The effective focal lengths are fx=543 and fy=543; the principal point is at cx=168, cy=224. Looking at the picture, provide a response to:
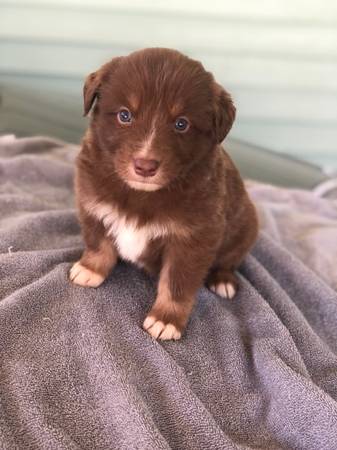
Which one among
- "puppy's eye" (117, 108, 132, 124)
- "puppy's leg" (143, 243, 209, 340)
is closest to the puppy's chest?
"puppy's leg" (143, 243, 209, 340)

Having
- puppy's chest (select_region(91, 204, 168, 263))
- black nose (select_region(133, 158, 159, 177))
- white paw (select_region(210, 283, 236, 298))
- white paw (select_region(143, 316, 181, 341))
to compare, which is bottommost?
white paw (select_region(210, 283, 236, 298))

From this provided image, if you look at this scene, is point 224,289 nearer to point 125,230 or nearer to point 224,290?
point 224,290

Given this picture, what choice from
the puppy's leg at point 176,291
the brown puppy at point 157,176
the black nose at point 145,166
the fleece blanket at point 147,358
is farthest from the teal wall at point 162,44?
the black nose at point 145,166

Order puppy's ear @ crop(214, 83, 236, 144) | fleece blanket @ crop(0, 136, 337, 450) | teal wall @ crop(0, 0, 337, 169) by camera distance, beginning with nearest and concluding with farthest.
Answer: fleece blanket @ crop(0, 136, 337, 450), puppy's ear @ crop(214, 83, 236, 144), teal wall @ crop(0, 0, 337, 169)

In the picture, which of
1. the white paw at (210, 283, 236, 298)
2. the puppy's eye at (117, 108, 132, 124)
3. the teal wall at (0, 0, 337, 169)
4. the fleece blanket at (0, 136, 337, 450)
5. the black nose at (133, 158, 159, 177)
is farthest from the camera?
the teal wall at (0, 0, 337, 169)

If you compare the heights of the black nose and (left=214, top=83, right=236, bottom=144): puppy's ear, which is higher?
(left=214, top=83, right=236, bottom=144): puppy's ear

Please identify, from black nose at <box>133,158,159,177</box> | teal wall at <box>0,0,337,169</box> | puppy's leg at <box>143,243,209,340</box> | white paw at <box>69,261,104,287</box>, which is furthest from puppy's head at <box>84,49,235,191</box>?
teal wall at <box>0,0,337,169</box>

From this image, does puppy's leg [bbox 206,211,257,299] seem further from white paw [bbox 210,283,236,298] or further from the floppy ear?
the floppy ear

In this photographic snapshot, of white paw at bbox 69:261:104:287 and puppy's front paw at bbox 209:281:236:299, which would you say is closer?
white paw at bbox 69:261:104:287
